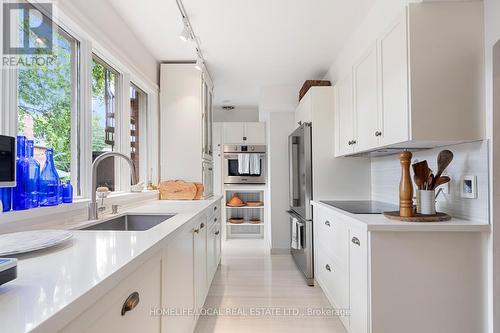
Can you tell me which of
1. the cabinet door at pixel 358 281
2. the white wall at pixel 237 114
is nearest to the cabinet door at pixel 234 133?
the white wall at pixel 237 114

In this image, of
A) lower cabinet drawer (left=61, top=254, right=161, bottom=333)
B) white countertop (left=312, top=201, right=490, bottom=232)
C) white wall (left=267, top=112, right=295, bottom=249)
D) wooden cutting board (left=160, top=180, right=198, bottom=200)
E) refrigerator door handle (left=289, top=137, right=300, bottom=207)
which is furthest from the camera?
white wall (left=267, top=112, right=295, bottom=249)

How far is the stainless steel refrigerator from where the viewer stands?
2.79 meters

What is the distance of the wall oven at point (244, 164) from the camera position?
4695mm

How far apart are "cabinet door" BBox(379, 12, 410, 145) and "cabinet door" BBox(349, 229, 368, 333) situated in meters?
0.65

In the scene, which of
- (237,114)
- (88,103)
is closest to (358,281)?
(88,103)

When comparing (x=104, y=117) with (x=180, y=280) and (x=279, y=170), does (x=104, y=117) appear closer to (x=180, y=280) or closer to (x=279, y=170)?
(x=180, y=280)

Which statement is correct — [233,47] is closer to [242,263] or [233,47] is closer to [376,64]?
[376,64]

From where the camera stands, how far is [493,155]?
135 centimetres

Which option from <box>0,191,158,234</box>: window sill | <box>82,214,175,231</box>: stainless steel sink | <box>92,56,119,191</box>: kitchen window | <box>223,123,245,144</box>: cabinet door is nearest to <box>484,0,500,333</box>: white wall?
<box>82,214,175,231</box>: stainless steel sink

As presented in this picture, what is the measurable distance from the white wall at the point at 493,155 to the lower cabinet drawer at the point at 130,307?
5.42 ft

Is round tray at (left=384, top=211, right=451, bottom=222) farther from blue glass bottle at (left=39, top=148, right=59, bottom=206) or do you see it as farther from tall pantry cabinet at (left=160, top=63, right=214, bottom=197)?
tall pantry cabinet at (left=160, top=63, right=214, bottom=197)

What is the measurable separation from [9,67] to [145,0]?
44.5 inches

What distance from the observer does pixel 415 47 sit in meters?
1.47

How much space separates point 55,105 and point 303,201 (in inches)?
92.3
